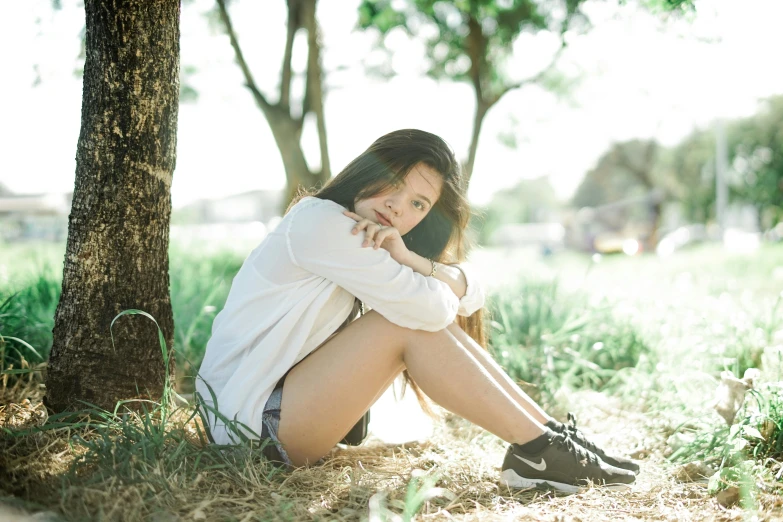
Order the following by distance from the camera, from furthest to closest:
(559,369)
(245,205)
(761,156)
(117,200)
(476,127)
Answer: (245,205)
(761,156)
(476,127)
(559,369)
(117,200)

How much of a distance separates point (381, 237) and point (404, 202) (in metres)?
0.26

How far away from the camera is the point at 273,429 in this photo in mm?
2178

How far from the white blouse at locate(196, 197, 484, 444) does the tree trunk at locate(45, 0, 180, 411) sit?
1.37 ft

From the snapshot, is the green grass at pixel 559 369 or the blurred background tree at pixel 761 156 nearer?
the green grass at pixel 559 369

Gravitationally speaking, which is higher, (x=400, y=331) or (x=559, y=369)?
(x=400, y=331)

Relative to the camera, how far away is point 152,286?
2500 mm

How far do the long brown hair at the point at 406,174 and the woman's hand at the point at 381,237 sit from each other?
0.60 ft

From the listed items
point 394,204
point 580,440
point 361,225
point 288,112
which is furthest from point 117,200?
point 288,112

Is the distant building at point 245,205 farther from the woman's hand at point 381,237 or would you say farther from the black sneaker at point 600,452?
the black sneaker at point 600,452

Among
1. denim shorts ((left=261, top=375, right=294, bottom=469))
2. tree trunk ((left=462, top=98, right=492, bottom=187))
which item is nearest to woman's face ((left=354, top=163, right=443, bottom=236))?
denim shorts ((left=261, top=375, right=294, bottom=469))

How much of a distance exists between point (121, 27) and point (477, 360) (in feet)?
5.80

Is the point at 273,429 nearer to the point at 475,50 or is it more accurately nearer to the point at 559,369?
the point at 559,369

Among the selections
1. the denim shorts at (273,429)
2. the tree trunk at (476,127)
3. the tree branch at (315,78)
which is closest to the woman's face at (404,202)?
the denim shorts at (273,429)

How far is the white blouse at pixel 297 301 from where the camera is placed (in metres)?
2.16
